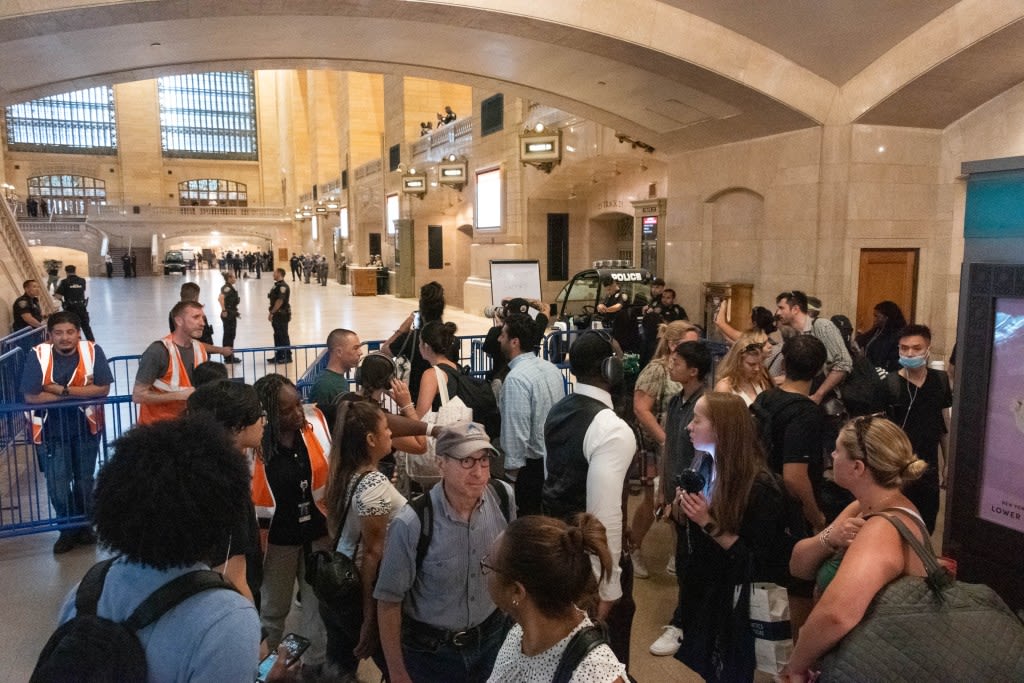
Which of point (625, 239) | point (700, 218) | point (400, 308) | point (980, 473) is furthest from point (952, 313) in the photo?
point (400, 308)

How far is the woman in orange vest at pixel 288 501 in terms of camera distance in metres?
3.06

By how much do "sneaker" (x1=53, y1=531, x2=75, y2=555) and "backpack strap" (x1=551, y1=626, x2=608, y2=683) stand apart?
494cm

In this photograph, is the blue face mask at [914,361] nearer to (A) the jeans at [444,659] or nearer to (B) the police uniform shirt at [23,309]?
(A) the jeans at [444,659]

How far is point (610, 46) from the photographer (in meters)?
9.29

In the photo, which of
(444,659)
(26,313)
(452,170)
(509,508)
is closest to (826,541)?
(509,508)

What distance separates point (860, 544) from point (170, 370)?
4.39 metres

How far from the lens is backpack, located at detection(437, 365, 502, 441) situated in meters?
4.40

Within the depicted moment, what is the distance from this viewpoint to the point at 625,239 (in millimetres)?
20812

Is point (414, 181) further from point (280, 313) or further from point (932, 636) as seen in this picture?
point (932, 636)

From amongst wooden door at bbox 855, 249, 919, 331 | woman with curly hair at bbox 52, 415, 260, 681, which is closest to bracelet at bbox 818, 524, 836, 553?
woman with curly hair at bbox 52, 415, 260, 681

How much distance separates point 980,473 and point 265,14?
906 cm

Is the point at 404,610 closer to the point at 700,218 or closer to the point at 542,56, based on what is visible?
the point at 542,56

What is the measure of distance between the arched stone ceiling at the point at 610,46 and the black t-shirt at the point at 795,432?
6.57 metres

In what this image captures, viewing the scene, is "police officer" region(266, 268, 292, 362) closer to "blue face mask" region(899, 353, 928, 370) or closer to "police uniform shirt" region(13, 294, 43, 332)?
"police uniform shirt" region(13, 294, 43, 332)
